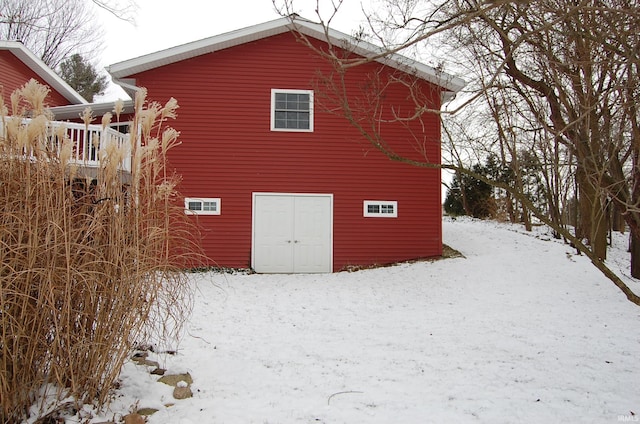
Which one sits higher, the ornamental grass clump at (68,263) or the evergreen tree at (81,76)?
the evergreen tree at (81,76)

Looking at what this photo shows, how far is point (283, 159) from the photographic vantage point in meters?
11.8

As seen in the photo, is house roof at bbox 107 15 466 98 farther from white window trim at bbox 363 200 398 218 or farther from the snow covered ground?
the snow covered ground

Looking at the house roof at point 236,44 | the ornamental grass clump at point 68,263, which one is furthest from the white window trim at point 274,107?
the ornamental grass clump at point 68,263

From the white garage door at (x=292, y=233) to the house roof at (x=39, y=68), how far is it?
26.3ft

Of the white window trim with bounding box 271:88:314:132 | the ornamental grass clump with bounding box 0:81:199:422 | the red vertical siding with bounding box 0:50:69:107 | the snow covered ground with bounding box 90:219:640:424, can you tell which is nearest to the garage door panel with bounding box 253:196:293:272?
the snow covered ground with bounding box 90:219:640:424

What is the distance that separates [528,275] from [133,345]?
936 cm

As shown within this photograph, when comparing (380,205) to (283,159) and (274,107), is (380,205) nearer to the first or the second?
(283,159)

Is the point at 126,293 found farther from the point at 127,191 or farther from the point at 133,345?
the point at 127,191

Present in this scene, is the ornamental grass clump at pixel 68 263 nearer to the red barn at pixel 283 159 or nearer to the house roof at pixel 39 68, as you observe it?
the red barn at pixel 283 159

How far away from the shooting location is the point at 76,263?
129 inches

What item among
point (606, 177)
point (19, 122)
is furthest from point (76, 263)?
point (606, 177)

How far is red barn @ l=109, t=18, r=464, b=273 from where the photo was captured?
38.1 ft

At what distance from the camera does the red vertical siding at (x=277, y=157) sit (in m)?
A: 11.6

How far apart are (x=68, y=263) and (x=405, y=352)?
3930 mm
